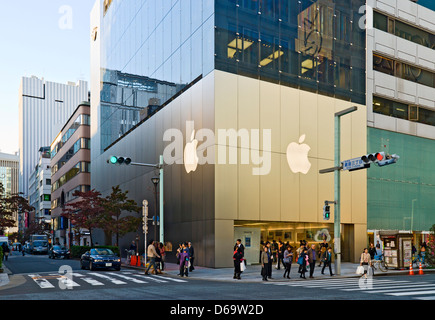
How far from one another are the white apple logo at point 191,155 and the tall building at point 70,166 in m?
32.5

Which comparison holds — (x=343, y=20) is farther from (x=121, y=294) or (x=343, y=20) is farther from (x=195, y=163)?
(x=121, y=294)

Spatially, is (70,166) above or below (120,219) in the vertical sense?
above

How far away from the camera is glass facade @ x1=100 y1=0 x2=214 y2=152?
114 ft

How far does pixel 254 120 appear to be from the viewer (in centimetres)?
3278

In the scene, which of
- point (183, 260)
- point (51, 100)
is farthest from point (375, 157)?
point (51, 100)

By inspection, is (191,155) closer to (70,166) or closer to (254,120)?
(254,120)

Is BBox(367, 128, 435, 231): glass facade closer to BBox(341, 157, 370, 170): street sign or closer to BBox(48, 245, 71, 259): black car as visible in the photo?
BBox(341, 157, 370, 170): street sign

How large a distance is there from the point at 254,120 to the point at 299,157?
4.78 m

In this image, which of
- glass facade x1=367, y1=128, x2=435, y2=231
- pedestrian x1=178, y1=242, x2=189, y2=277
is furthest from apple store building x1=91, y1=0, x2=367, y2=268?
pedestrian x1=178, y1=242, x2=189, y2=277

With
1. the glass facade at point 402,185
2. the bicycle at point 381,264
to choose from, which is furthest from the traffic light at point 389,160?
the glass facade at point 402,185

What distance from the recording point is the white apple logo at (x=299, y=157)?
1356 inches

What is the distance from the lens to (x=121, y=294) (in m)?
15.6
